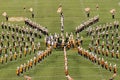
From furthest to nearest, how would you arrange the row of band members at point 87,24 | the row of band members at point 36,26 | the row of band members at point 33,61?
the row of band members at point 87,24 → the row of band members at point 36,26 → the row of band members at point 33,61

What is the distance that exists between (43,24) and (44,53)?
7.31m

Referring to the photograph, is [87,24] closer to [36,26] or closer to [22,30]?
[36,26]

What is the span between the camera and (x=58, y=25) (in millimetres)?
39906

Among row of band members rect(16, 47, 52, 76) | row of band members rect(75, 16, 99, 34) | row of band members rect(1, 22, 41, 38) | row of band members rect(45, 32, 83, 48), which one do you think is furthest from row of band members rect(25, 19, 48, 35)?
row of band members rect(16, 47, 52, 76)

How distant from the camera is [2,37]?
36469 millimetres

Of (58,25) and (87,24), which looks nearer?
(87,24)

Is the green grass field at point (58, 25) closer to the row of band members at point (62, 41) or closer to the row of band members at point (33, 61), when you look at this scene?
the row of band members at point (33, 61)

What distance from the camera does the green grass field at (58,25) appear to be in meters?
30.6

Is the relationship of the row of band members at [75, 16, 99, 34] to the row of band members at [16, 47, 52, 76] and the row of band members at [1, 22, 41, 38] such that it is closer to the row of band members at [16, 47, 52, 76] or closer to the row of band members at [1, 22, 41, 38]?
the row of band members at [1, 22, 41, 38]

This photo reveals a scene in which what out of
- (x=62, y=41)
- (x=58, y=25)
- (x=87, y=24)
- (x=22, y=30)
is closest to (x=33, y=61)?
(x=62, y=41)

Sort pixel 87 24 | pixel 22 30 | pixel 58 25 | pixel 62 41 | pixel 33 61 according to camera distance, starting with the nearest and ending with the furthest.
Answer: pixel 33 61, pixel 62 41, pixel 22 30, pixel 87 24, pixel 58 25

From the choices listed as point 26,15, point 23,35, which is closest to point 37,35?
point 23,35

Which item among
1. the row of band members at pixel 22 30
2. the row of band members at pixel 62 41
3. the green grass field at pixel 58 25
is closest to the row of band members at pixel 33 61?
the green grass field at pixel 58 25

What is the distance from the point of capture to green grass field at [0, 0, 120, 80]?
30650 mm
